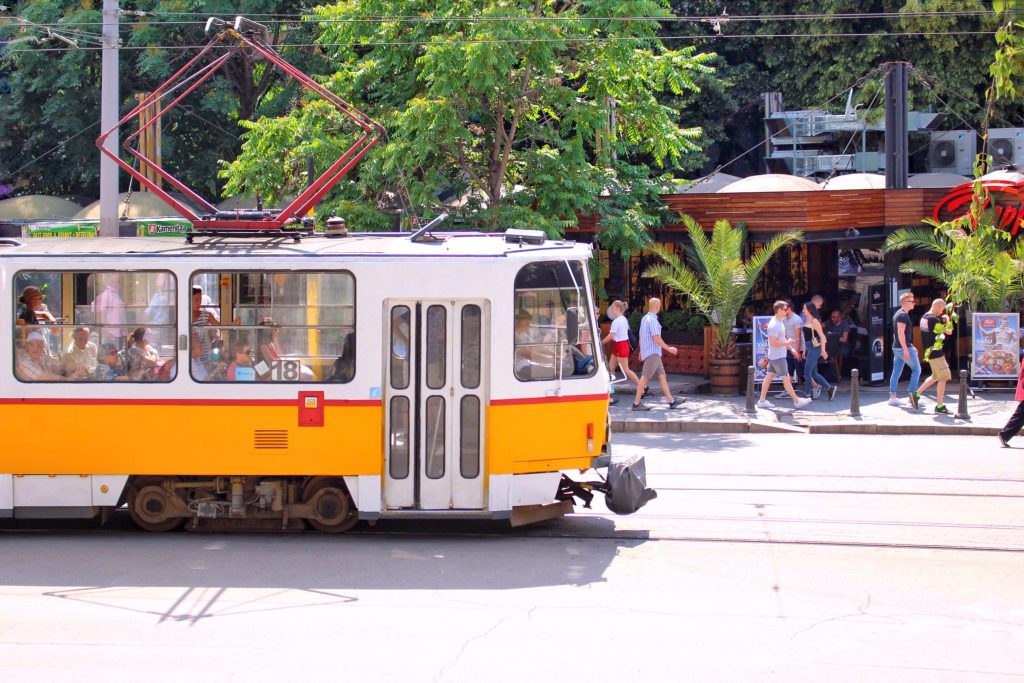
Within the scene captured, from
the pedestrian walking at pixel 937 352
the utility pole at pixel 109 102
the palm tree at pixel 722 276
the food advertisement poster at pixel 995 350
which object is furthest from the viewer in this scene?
the palm tree at pixel 722 276

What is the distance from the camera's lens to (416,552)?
9414 mm

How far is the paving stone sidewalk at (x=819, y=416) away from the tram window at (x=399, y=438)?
7.53 meters

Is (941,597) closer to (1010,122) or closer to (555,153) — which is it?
(555,153)

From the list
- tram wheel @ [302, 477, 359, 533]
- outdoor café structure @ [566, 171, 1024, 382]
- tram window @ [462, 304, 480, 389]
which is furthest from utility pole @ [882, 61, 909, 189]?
tram wheel @ [302, 477, 359, 533]

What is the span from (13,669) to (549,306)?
195 inches

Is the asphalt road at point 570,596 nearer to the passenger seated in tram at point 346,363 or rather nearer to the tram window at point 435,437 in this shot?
the tram window at point 435,437

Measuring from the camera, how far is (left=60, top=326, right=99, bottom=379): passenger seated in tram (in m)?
9.80

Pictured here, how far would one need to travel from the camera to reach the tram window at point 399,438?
9.64 meters

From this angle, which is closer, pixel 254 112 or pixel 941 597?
pixel 941 597

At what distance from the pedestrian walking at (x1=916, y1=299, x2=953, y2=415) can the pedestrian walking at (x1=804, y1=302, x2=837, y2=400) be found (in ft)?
5.02

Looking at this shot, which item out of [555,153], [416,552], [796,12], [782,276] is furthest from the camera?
[796,12]

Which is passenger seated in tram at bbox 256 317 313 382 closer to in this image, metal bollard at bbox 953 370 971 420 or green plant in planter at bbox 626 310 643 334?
metal bollard at bbox 953 370 971 420

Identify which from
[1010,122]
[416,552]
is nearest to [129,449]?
[416,552]

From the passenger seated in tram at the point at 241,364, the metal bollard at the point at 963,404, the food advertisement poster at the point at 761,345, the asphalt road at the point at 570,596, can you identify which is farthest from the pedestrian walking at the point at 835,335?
the passenger seated in tram at the point at 241,364
